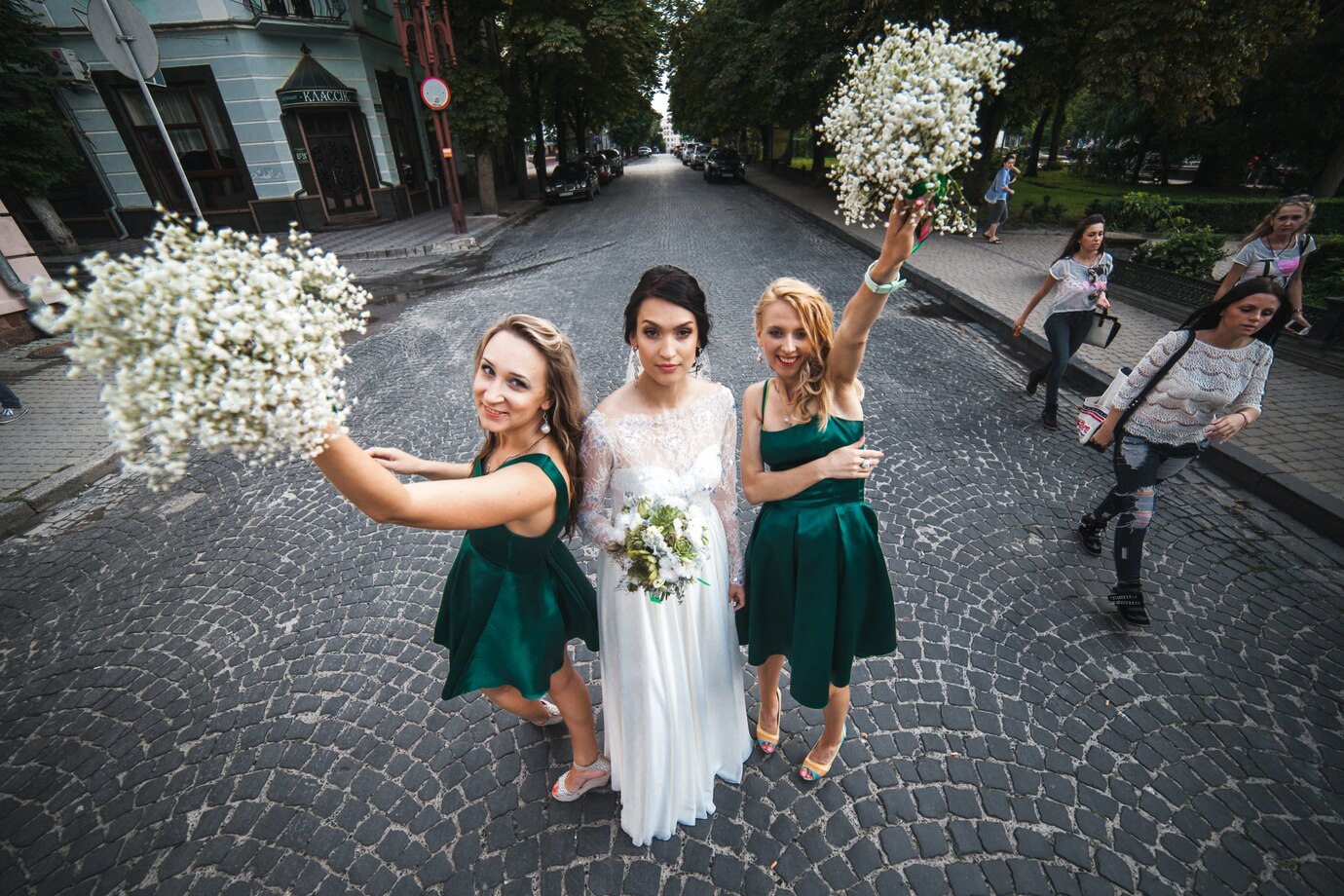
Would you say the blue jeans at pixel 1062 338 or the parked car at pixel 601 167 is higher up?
the blue jeans at pixel 1062 338

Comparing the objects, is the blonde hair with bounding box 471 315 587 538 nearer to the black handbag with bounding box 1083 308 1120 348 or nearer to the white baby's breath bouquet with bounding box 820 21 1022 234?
the white baby's breath bouquet with bounding box 820 21 1022 234

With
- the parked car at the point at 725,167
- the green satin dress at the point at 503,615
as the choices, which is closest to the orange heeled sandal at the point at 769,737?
the green satin dress at the point at 503,615

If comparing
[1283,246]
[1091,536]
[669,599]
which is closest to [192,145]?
[669,599]

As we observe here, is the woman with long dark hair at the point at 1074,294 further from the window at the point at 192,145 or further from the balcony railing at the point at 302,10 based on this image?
the window at the point at 192,145

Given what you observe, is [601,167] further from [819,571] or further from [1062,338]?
[819,571]

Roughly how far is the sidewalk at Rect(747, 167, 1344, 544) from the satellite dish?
8.01 m

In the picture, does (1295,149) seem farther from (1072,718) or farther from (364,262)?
(364,262)

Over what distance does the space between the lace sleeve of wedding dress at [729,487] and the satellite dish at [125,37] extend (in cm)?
807

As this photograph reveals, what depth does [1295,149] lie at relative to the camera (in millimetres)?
21969

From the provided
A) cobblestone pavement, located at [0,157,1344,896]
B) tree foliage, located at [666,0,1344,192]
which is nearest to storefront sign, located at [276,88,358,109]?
tree foliage, located at [666,0,1344,192]

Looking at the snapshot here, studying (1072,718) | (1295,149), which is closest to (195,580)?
(1072,718)

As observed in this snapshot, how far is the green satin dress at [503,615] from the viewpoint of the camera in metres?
2.40

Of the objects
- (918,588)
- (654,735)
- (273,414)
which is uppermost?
(273,414)

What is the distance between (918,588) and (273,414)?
4.08m
